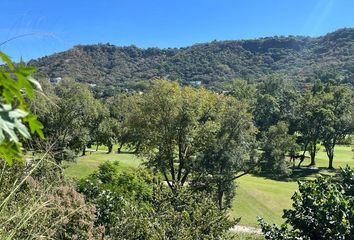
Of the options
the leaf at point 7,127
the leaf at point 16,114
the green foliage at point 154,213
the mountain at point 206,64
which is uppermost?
the mountain at point 206,64

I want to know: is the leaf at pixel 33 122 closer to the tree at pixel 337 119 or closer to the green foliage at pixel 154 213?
the green foliage at pixel 154 213

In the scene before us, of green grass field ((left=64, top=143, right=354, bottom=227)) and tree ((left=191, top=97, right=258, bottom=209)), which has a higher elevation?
tree ((left=191, top=97, right=258, bottom=209))

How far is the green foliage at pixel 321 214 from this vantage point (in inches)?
291

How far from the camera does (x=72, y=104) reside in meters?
35.0

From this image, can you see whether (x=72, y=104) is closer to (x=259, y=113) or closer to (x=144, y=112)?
(x=144, y=112)

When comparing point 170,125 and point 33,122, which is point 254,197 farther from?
point 33,122

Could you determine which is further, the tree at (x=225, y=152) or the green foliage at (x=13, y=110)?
the tree at (x=225, y=152)

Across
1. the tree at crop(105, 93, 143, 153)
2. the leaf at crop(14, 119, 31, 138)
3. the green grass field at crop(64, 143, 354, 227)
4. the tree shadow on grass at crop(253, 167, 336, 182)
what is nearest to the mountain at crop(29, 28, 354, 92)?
the tree at crop(105, 93, 143, 153)

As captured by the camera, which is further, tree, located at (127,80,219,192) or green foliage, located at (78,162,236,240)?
tree, located at (127,80,219,192)

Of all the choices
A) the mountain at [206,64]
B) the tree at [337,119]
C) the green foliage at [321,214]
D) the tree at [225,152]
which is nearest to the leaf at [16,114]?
the green foliage at [321,214]

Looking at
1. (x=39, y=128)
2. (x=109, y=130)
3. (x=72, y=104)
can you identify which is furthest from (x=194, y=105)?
(x=39, y=128)

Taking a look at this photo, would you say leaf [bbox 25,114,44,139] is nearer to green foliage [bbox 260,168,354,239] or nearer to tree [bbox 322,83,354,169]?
green foliage [bbox 260,168,354,239]

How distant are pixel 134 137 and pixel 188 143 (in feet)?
14.0

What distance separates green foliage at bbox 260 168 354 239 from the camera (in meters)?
7.40
